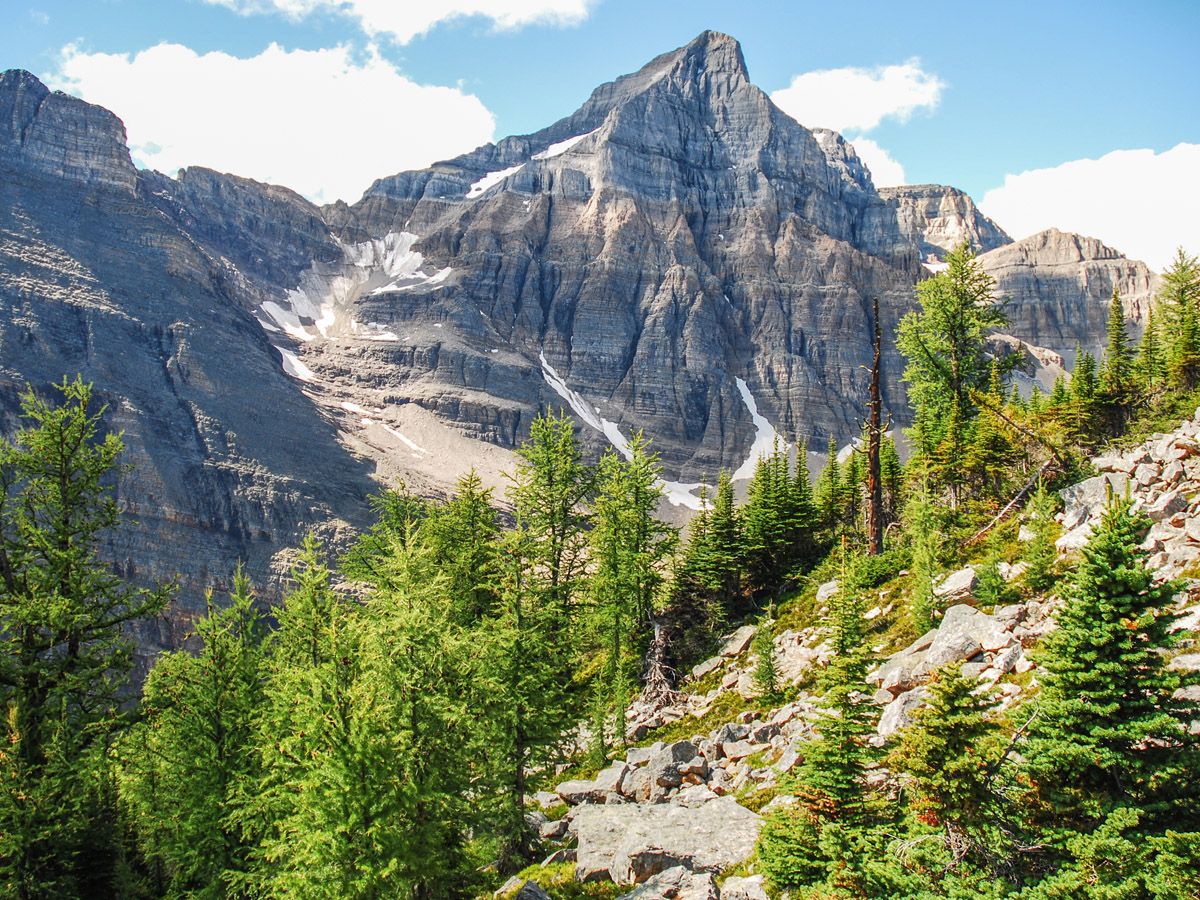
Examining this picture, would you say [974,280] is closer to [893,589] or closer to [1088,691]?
[893,589]

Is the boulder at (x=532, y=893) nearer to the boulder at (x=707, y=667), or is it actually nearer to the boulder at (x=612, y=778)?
the boulder at (x=612, y=778)

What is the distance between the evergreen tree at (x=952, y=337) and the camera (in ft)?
109

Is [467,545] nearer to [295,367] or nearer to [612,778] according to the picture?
[612,778]

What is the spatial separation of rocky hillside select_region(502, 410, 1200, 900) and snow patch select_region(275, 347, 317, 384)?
181m

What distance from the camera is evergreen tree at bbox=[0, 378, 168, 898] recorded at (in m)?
16.4

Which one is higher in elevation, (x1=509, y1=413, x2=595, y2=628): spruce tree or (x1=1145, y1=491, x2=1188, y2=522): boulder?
(x1=1145, y1=491, x2=1188, y2=522): boulder

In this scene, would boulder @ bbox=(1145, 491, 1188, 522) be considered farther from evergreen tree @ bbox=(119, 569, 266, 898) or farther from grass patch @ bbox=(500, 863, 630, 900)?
evergreen tree @ bbox=(119, 569, 266, 898)

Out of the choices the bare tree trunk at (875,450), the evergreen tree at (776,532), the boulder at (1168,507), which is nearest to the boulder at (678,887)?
the boulder at (1168,507)

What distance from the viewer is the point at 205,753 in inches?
→ 732

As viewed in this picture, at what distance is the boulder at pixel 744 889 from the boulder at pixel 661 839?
112 cm

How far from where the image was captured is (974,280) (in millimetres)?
33344

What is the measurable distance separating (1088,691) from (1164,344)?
33913 millimetres

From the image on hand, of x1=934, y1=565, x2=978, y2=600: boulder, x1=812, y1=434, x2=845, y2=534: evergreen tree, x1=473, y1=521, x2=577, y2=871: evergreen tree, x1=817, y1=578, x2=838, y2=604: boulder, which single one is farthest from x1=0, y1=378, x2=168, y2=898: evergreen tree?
x1=812, y1=434, x2=845, y2=534: evergreen tree

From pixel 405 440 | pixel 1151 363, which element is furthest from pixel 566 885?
pixel 405 440
